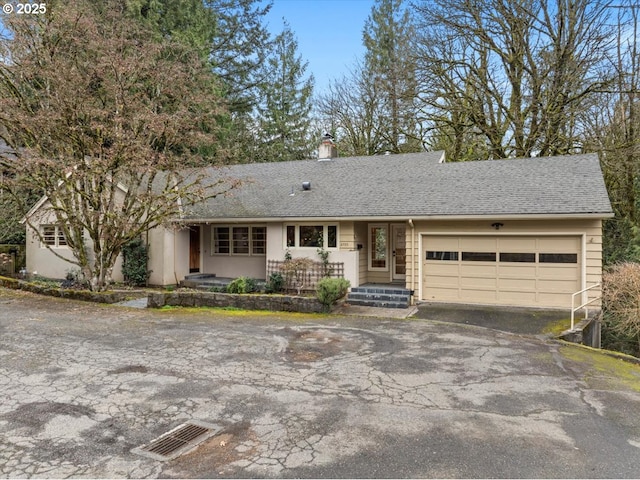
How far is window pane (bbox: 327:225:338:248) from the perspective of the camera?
13.8 metres

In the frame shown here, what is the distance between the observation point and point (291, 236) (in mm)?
14445

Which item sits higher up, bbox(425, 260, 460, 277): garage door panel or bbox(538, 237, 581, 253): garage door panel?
bbox(538, 237, 581, 253): garage door panel

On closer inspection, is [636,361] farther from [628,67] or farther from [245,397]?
[628,67]

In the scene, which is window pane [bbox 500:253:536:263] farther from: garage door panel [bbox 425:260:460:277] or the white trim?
the white trim

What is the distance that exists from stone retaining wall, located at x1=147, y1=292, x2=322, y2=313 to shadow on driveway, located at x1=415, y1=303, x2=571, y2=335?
2.95m

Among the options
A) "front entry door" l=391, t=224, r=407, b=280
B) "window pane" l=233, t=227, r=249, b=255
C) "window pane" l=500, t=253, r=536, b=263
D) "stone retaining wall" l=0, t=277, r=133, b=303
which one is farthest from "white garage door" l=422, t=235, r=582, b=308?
"stone retaining wall" l=0, t=277, r=133, b=303

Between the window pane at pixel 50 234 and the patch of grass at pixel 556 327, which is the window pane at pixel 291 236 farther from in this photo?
the window pane at pixel 50 234

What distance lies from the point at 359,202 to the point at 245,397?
9.27 metres

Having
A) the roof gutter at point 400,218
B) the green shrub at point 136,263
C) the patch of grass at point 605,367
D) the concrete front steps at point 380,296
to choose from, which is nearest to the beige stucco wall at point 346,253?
the concrete front steps at point 380,296

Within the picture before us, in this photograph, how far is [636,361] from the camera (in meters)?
7.46

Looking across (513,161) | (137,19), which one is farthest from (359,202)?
(137,19)

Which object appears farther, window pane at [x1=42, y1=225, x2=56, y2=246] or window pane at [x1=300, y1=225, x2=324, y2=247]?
window pane at [x1=42, y1=225, x2=56, y2=246]

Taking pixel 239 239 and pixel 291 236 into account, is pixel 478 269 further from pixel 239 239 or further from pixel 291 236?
pixel 239 239

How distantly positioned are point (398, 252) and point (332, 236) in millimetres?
2403
